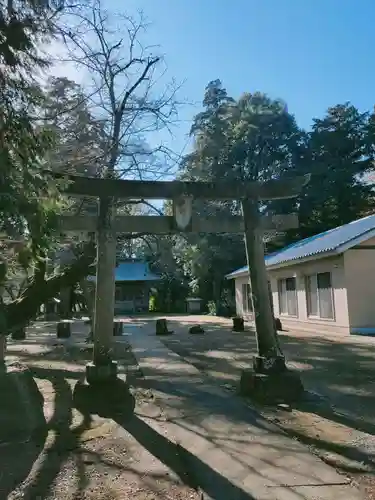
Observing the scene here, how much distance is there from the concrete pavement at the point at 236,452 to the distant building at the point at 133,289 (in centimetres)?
3438

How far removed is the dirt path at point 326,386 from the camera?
4.34 m

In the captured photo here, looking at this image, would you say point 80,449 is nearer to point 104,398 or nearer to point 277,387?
point 104,398

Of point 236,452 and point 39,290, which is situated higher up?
point 39,290

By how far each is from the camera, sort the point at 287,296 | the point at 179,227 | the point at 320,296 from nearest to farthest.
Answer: the point at 179,227
the point at 320,296
the point at 287,296

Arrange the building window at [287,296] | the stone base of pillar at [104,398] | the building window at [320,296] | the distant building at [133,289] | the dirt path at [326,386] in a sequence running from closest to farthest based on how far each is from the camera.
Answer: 1. the dirt path at [326,386]
2. the stone base of pillar at [104,398]
3. the building window at [320,296]
4. the building window at [287,296]
5. the distant building at [133,289]

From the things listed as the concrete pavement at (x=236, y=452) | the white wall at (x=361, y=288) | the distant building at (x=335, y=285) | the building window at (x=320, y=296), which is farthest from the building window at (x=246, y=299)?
the concrete pavement at (x=236, y=452)

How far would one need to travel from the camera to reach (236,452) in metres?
4.30

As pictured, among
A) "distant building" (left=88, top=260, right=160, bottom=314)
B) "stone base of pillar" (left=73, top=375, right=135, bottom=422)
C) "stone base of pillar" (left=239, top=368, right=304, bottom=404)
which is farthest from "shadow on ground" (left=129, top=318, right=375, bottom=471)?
"distant building" (left=88, top=260, right=160, bottom=314)

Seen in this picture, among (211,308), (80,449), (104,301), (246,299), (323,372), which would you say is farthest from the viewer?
(211,308)

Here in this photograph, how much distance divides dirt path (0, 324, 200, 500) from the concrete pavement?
28 centimetres

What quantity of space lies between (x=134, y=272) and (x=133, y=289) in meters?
1.62

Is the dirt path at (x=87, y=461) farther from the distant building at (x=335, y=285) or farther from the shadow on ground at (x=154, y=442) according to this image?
the distant building at (x=335, y=285)

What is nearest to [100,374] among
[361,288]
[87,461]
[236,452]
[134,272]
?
[87,461]

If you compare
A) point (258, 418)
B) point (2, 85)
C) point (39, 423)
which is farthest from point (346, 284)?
point (2, 85)
